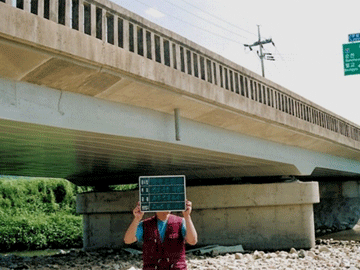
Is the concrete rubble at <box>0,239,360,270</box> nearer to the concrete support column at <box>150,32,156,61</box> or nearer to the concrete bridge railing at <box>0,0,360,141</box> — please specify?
the concrete bridge railing at <box>0,0,360,141</box>

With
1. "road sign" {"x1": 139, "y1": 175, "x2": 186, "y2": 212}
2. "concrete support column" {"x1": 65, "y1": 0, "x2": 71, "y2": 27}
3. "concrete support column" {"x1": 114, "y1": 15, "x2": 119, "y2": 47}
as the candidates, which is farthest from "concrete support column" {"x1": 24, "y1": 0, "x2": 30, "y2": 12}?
"road sign" {"x1": 139, "y1": 175, "x2": 186, "y2": 212}

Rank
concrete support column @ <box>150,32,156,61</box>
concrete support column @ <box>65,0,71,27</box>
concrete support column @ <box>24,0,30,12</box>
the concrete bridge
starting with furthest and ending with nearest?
concrete support column @ <box>150,32,156,61</box> → concrete support column @ <box>65,0,71,27</box> → the concrete bridge → concrete support column @ <box>24,0,30,12</box>

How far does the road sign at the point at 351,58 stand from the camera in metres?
16.8

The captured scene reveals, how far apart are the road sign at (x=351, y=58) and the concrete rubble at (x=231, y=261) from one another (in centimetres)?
607

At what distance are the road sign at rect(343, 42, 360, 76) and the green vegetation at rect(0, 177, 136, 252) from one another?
2310 cm

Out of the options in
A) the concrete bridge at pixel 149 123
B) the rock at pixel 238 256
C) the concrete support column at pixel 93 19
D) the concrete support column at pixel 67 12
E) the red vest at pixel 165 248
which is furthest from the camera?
the rock at pixel 238 256

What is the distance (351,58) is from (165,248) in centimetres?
1437

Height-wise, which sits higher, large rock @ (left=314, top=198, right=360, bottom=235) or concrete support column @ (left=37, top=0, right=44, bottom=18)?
concrete support column @ (left=37, top=0, right=44, bottom=18)

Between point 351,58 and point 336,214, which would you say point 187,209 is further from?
point 336,214

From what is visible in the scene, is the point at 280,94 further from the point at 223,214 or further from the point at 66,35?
the point at 66,35

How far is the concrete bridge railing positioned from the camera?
6750mm

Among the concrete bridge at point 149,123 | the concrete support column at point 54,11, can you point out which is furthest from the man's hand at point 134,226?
the concrete support column at point 54,11

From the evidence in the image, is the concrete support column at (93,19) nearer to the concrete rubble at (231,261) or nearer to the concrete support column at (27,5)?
the concrete support column at (27,5)

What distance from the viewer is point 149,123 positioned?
9031 mm
